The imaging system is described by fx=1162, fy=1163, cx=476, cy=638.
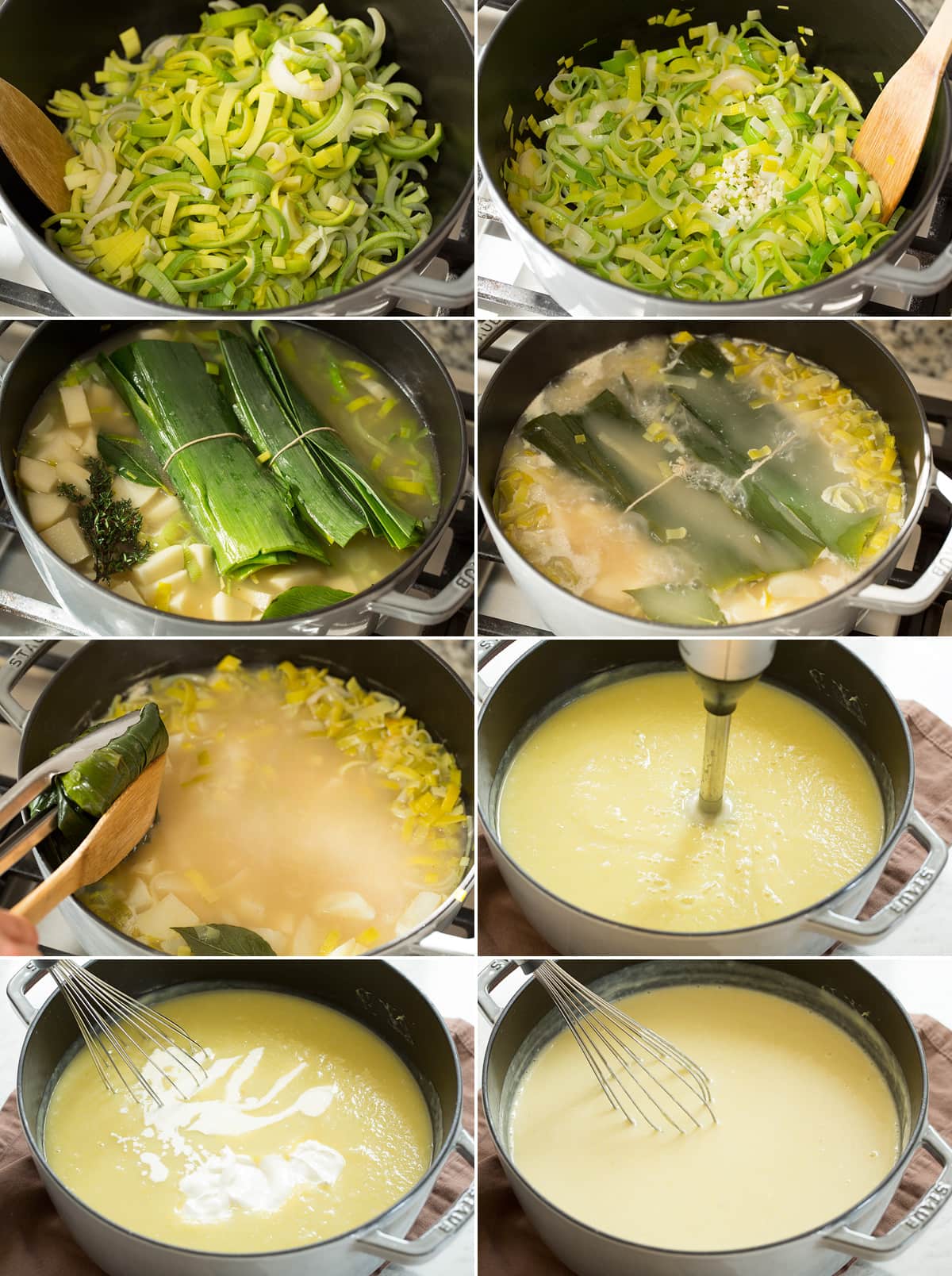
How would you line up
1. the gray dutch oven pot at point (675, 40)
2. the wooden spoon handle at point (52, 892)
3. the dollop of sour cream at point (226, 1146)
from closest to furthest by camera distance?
the gray dutch oven pot at point (675, 40) → the wooden spoon handle at point (52, 892) → the dollop of sour cream at point (226, 1146)

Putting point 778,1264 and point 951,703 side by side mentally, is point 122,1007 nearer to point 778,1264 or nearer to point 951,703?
point 778,1264

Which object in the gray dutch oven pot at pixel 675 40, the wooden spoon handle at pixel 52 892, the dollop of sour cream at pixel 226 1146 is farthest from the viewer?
the dollop of sour cream at pixel 226 1146

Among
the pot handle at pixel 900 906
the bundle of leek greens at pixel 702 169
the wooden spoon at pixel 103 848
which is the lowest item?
the pot handle at pixel 900 906

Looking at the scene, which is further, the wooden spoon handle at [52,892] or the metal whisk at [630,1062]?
the metal whisk at [630,1062]

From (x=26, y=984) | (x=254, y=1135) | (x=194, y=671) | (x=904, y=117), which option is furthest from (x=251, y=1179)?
(x=904, y=117)

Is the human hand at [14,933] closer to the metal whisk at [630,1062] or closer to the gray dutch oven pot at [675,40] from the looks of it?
the metal whisk at [630,1062]

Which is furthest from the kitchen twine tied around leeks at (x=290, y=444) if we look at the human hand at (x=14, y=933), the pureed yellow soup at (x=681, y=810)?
the human hand at (x=14, y=933)

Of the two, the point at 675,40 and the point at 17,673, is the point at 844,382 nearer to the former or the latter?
the point at 675,40

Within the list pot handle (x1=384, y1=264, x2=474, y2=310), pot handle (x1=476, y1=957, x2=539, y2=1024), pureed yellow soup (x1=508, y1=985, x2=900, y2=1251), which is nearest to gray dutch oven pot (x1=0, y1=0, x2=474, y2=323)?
pot handle (x1=384, y1=264, x2=474, y2=310)

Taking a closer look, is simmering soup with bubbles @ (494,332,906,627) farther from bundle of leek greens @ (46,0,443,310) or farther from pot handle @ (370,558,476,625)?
bundle of leek greens @ (46,0,443,310)
